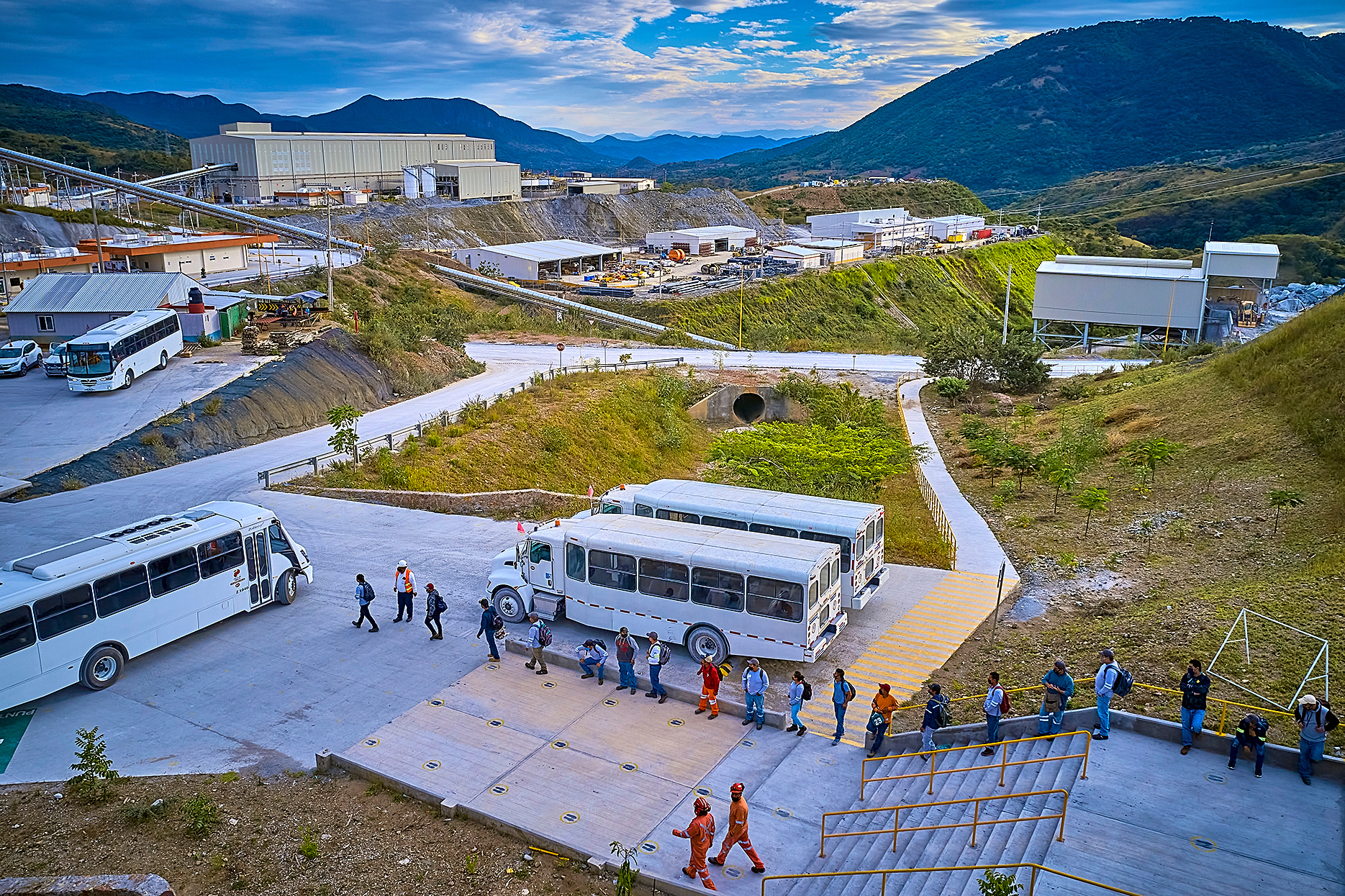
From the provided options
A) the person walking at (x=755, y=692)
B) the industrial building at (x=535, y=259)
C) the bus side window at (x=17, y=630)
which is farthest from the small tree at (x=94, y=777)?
the industrial building at (x=535, y=259)

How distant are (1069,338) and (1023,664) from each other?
194 feet

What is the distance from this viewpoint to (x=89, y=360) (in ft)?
111

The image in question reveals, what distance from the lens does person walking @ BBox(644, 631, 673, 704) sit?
15.3 m

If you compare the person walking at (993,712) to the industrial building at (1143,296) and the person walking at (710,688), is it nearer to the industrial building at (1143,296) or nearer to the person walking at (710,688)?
the person walking at (710,688)

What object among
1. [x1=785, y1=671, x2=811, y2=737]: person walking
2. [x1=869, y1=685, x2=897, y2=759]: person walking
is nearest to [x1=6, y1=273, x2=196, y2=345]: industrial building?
[x1=785, y1=671, x2=811, y2=737]: person walking

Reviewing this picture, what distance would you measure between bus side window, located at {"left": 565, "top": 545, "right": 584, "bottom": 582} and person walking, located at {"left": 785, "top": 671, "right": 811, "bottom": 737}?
16.3 feet

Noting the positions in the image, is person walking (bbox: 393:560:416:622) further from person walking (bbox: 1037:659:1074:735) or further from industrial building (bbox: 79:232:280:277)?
industrial building (bbox: 79:232:280:277)

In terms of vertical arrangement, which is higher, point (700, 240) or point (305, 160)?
point (305, 160)

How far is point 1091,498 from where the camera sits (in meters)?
24.1

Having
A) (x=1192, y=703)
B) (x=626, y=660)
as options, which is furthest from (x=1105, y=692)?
(x=626, y=660)

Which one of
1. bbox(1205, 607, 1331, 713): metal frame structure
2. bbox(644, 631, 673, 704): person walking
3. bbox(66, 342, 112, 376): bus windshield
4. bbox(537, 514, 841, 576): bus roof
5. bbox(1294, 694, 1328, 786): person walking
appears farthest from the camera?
bbox(66, 342, 112, 376): bus windshield

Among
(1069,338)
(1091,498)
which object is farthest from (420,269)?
(1091,498)

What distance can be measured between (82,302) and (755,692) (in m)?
42.3

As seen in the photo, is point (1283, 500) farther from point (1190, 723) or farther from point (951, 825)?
point (951, 825)
